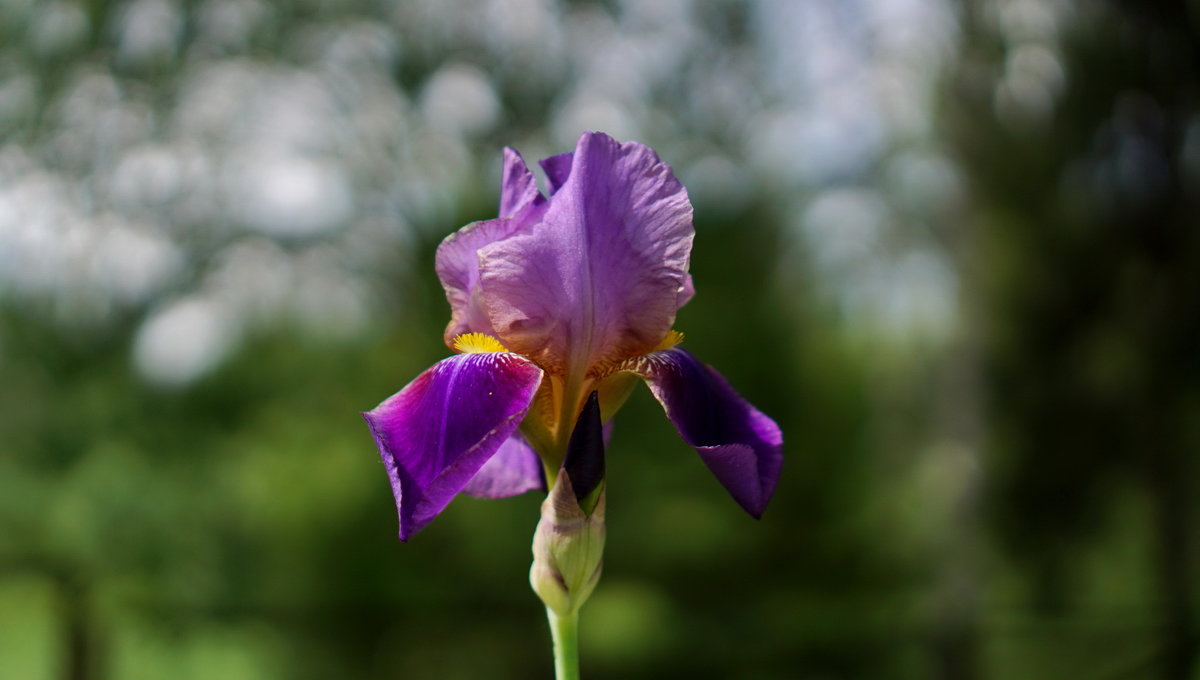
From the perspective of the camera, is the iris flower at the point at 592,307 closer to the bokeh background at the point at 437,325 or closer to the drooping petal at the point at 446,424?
the drooping petal at the point at 446,424

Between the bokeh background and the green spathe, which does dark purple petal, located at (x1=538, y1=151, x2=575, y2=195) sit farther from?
the bokeh background

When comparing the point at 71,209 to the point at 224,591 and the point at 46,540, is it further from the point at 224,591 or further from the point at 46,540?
the point at 224,591

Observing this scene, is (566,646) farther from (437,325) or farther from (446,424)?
(437,325)

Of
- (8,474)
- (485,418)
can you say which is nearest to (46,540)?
(8,474)

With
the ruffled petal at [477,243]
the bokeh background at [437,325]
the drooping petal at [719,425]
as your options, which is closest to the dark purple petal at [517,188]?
the ruffled petal at [477,243]

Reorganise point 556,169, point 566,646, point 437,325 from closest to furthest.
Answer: point 566,646 < point 556,169 < point 437,325

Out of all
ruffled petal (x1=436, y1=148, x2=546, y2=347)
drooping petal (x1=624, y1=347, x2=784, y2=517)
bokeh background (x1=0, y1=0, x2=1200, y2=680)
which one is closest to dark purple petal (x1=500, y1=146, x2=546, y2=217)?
ruffled petal (x1=436, y1=148, x2=546, y2=347)

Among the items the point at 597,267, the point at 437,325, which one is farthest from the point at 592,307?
the point at 437,325
